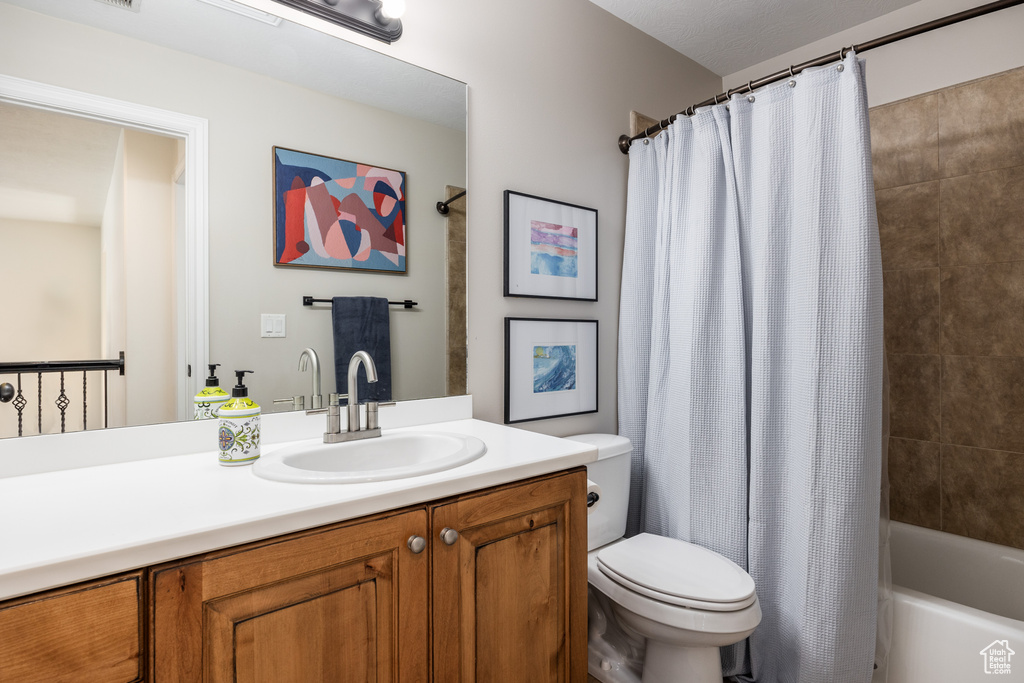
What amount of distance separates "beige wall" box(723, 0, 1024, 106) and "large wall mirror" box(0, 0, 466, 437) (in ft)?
6.41

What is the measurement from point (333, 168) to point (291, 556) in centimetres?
100

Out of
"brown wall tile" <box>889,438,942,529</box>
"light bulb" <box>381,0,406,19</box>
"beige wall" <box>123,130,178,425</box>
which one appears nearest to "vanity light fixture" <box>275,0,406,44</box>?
"light bulb" <box>381,0,406,19</box>

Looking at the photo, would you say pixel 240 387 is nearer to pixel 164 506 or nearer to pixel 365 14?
pixel 164 506

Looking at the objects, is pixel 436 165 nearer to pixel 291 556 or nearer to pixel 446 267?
pixel 446 267

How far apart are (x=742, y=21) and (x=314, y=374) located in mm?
2177

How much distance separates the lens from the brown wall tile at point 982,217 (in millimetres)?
1787

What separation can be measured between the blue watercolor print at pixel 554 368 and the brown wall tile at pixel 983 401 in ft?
4.75

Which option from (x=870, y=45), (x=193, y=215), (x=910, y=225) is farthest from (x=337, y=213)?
(x=910, y=225)

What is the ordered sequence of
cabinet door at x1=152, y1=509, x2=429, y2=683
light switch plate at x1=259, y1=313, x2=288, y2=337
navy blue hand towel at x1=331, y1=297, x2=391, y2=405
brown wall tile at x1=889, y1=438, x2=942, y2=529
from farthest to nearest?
1. brown wall tile at x1=889, y1=438, x2=942, y2=529
2. navy blue hand towel at x1=331, y1=297, x2=391, y2=405
3. light switch plate at x1=259, y1=313, x2=288, y2=337
4. cabinet door at x1=152, y1=509, x2=429, y2=683

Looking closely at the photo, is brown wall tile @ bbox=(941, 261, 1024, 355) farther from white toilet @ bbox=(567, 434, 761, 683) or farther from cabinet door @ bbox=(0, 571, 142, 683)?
cabinet door @ bbox=(0, 571, 142, 683)

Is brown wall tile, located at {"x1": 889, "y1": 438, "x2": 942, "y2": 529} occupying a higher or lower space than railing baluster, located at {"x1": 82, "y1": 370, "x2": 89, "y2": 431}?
lower

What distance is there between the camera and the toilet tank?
1708 mm

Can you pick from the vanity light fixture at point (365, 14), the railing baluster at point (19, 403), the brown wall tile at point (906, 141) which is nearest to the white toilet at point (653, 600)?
the railing baluster at point (19, 403)

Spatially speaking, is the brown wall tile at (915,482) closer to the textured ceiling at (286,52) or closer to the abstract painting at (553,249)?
the abstract painting at (553,249)
